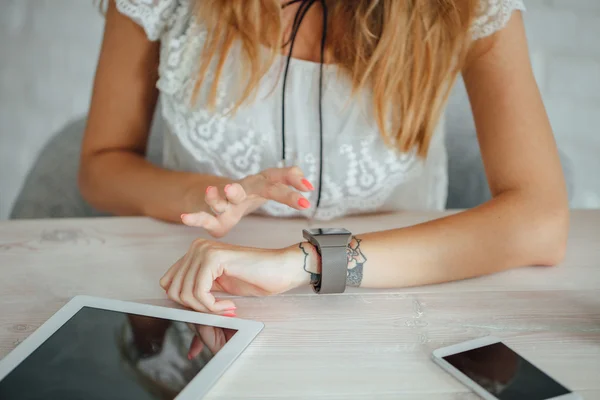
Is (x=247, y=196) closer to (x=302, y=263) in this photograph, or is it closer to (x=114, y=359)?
(x=302, y=263)

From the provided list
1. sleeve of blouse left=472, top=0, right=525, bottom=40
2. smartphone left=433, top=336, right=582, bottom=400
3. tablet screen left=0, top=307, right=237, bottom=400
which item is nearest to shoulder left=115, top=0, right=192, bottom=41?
sleeve of blouse left=472, top=0, right=525, bottom=40

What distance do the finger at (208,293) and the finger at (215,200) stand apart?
0.44 ft

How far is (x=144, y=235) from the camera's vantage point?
2.98 feet

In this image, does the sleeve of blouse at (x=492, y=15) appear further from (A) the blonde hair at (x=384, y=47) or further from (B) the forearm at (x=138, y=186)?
(B) the forearm at (x=138, y=186)

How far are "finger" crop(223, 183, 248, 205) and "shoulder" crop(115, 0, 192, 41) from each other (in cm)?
47

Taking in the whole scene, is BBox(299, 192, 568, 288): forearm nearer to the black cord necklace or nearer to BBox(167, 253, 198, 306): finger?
BBox(167, 253, 198, 306): finger

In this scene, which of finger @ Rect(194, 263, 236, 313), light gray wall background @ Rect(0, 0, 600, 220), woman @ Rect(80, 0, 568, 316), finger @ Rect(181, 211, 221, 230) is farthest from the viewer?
light gray wall background @ Rect(0, 0, 600, 220)

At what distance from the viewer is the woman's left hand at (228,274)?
683 mm

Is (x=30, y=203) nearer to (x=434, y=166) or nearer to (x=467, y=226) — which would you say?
(x=434, y=166)

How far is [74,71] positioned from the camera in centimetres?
134

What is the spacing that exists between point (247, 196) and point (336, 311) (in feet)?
0.82

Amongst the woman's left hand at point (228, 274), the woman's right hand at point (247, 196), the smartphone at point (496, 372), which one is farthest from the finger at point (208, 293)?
the smartphone at point (496, 372)

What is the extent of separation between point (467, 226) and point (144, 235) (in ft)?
1.59

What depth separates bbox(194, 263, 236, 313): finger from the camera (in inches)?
26.4
